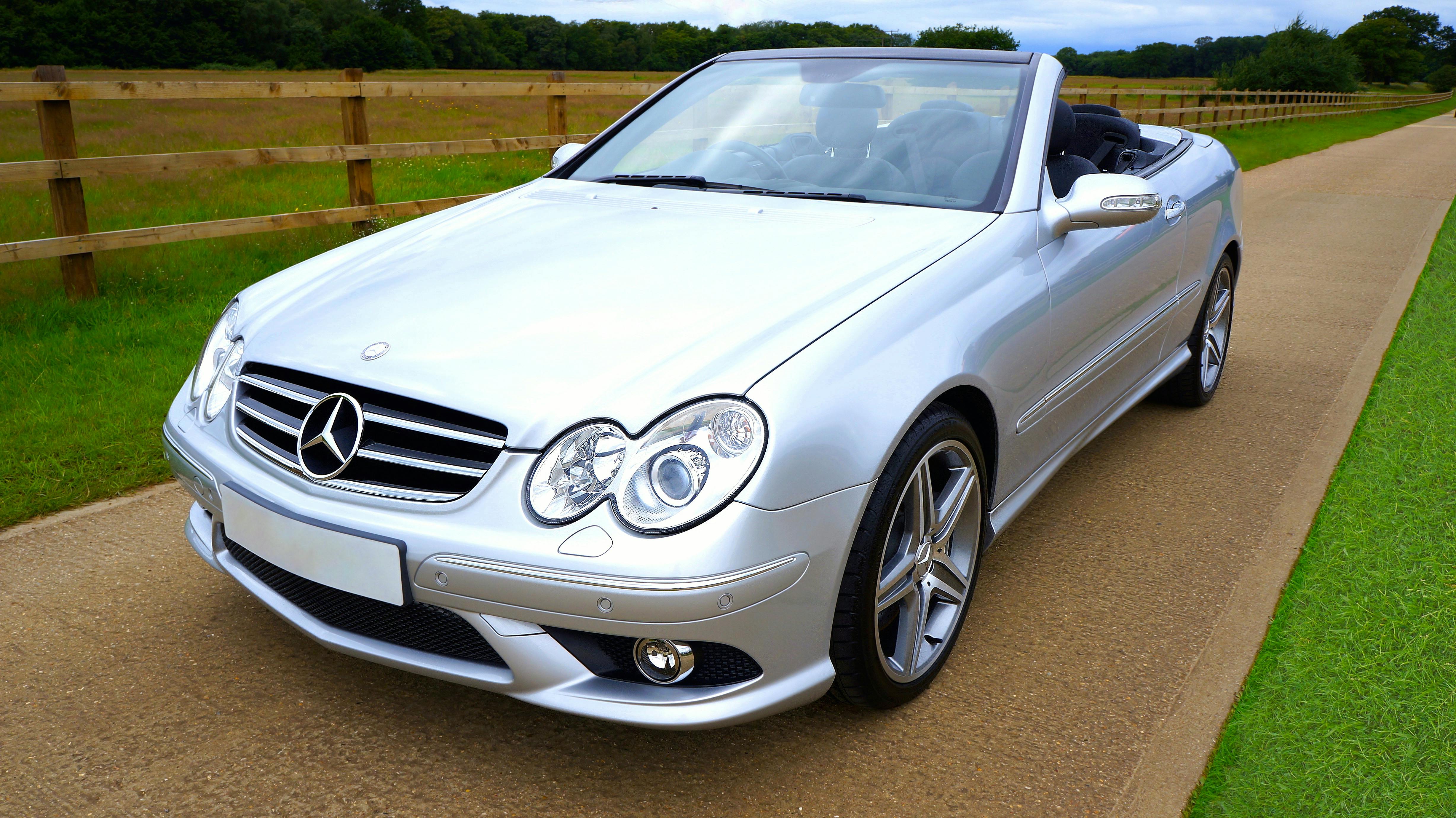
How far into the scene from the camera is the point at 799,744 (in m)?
2.32

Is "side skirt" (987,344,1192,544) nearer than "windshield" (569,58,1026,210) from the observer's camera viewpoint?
Yes

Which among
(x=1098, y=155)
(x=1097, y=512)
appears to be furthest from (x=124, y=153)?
(x=1097, y=512)

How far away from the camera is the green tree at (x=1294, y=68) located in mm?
50906

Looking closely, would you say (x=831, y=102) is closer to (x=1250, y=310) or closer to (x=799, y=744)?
(x=799, y=744)

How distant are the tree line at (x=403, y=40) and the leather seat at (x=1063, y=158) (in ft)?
30.0

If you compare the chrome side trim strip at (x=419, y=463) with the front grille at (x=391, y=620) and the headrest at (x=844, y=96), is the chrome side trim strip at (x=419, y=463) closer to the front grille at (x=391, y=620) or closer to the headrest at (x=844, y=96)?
the front grille at (x=391, y=620)

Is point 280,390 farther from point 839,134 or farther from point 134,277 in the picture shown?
point 134,277

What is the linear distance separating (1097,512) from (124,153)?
1234 centimetres

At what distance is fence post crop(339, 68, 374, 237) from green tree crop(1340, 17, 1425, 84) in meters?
120

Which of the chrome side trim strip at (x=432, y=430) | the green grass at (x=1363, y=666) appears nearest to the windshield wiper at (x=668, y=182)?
the chrome side trim strip at (x=432, y=430)

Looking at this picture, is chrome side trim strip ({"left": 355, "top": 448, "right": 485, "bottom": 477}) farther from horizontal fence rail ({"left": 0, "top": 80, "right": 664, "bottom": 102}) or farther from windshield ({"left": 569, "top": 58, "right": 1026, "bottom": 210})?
horizontal fence rail ({"left": 0, "top": 80, "right": 664, "bottom": 102})

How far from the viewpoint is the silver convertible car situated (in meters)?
1.89

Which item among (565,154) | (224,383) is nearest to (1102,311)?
(565,154)

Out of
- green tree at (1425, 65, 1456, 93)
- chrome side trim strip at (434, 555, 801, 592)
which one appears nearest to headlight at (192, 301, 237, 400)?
chrome side trim strip at (434, 555, 801, 592)
